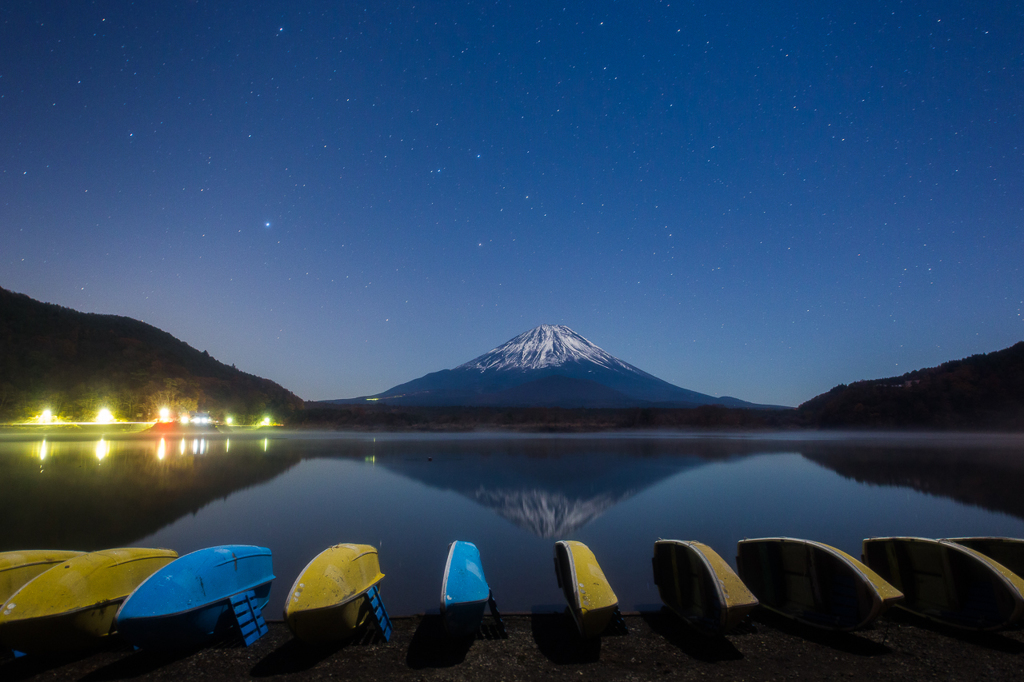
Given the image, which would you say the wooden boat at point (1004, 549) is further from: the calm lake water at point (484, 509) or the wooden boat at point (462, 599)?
the wooden boat at point (462, 599)

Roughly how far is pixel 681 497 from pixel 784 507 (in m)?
4.45

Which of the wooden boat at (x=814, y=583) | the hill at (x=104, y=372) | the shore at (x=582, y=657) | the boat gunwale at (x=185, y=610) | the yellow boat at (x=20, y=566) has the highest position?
the hill at (x=104, y=372)

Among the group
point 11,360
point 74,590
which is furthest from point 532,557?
point 11,360

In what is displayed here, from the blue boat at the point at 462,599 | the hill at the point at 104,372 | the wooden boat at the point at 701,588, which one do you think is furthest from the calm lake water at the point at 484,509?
the hill at the point at 104,372

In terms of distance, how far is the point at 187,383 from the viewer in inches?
4301

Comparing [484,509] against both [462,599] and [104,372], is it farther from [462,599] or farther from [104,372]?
[104,372]

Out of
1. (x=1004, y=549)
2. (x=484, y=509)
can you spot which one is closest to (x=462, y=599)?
(x=1004, y=549)

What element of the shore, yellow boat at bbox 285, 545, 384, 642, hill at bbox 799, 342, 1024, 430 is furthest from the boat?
hill at bbox 799, 342, 1024, 430

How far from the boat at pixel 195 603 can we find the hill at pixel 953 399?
139 meters

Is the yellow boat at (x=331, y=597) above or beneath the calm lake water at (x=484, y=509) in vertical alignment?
above

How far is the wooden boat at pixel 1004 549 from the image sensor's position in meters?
8.72

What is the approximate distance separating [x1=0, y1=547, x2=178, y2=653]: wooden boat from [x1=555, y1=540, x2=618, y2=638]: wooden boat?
5.91 metres

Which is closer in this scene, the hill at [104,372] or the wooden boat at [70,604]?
the wooden boat at [70,604]

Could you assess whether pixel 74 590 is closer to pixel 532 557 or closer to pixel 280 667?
pixel 280 667
